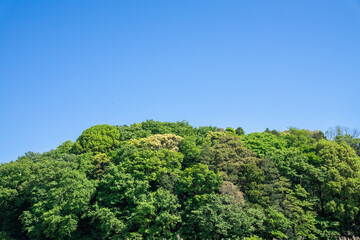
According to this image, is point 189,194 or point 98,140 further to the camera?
point 98,140

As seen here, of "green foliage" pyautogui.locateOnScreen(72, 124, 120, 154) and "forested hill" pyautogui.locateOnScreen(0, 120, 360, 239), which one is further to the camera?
"green foliage" pyautogui.locateOnScreen(72, 124, 120, 154)

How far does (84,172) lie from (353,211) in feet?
100

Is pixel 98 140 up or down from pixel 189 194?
up

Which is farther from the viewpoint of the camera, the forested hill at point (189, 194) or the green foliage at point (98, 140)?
the green foliage at point (98, 140)

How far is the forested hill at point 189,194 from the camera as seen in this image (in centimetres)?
3064

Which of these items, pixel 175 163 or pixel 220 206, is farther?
pixel 175 163

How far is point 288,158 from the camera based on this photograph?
36.9 metres

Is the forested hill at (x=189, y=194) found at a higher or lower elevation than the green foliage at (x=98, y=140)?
lower

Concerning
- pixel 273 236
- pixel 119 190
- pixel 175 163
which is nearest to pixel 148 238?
pixel 119 190

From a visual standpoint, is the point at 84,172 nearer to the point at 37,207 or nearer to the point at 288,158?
the point at 37,207

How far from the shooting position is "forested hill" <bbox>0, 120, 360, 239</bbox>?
101 feet

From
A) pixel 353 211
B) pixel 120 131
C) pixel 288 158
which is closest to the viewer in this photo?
pixel 353 211

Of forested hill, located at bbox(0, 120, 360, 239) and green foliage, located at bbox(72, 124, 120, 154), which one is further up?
green foliage, located at bbox(72, 124, 120, 154)

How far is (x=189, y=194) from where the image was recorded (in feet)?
109
